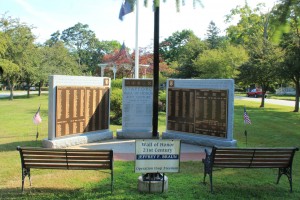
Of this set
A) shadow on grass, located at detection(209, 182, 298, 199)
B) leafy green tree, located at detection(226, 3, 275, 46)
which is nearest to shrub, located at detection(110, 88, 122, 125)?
shadow on grass, located at detection(209, 182, 298, 199)

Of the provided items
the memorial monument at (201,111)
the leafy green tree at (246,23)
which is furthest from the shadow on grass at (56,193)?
the leafy green tree at (246,23)

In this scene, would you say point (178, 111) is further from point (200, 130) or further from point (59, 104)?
point (59, 104)

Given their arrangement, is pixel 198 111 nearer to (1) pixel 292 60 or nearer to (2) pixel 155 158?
(2) pixel 155 158

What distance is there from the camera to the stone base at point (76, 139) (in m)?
10.6

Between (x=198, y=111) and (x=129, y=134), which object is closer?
(x=198, y=111)

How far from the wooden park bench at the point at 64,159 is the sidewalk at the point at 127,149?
3.20 meters

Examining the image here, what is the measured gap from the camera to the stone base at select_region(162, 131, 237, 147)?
36.8 feet

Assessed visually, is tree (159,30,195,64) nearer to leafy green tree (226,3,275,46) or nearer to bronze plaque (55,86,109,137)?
leafy green tree (226,3,275,46)

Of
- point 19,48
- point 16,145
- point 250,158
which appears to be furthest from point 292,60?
point 19,48

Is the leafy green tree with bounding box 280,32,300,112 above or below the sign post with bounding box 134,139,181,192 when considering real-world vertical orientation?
above

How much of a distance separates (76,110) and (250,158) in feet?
21.7

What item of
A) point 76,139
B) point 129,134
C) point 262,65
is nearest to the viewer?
point 76,139

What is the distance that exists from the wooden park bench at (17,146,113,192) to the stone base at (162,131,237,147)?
5.80m

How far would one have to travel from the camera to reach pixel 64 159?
6.43 metres
